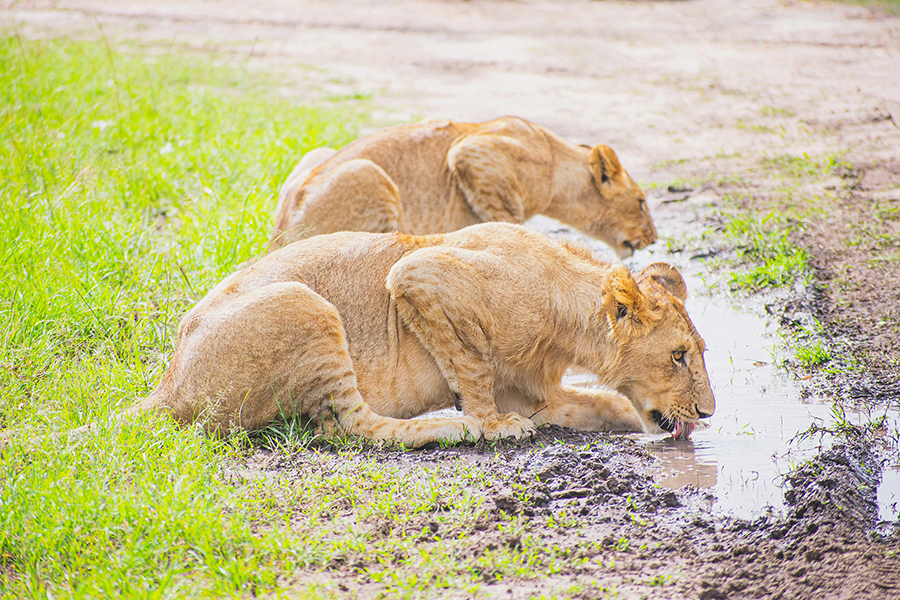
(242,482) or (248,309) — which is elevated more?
(248,309)

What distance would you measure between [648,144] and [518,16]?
9.23 meters

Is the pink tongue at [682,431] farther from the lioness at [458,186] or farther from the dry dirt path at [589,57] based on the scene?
the dry dirt path at [589,57]

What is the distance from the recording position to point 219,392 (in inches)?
177

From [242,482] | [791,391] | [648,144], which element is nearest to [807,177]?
[648,144]

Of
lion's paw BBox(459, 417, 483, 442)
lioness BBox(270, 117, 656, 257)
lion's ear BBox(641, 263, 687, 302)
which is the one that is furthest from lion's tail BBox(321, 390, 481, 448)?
lioness BBox(270, 117, 656, 257)

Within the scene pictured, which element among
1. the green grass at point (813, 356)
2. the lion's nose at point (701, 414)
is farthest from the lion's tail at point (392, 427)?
the green grass at point (813, 356)

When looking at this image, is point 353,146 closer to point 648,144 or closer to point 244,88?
point 648,144

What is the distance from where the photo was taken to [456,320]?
189 inches

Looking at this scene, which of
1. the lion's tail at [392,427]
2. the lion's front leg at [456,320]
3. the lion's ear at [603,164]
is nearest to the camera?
the lion's tail at [392,427]

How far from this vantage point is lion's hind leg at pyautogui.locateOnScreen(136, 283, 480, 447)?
4496mm

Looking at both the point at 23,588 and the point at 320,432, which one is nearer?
the point at 23,588

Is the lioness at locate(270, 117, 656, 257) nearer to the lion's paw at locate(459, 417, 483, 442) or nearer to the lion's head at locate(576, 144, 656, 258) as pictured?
the lion's head at locate(576, 144, 656, 258)

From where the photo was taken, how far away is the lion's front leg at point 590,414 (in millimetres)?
5098

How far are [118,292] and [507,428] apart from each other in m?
3.00
